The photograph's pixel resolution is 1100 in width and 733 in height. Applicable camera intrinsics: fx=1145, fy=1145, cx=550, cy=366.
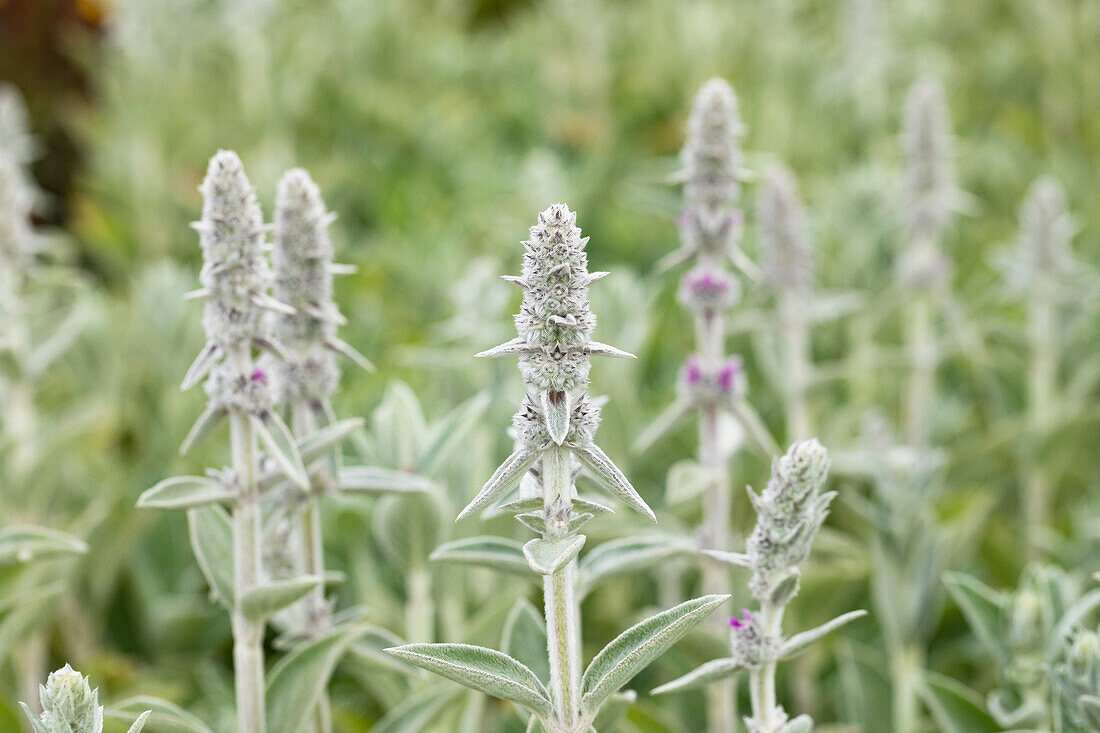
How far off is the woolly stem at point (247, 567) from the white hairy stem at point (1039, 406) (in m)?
2.11

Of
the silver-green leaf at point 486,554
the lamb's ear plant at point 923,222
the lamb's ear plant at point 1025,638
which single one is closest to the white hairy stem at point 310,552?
the silver-green leaf at point 486,554

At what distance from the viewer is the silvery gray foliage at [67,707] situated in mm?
1365

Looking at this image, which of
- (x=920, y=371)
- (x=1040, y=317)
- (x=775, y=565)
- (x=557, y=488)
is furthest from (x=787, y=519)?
(x=1040, y=317)

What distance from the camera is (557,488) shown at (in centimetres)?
141

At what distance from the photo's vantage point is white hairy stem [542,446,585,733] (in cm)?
140

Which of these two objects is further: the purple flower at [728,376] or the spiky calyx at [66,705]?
the purple flower at [728,376]

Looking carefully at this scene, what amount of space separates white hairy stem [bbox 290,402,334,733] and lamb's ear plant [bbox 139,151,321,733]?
123 millimetres

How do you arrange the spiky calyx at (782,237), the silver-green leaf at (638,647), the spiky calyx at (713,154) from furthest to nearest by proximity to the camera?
the spiky calyx at (782,237) < the spiky calyx at (713,154) < the silver-green leaf at (638,647)

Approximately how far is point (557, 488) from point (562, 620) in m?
0.17

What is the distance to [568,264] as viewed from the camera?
1.29 m

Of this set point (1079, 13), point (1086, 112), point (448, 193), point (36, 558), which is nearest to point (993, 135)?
point (1086, 112)

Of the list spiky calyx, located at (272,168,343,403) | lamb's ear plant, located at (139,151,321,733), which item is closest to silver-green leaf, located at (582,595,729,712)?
lamb's ear plant, located at (139,151,321,733)

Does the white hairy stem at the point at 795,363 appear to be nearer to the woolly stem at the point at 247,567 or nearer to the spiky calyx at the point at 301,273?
the spiky calyx at the point at 301,273

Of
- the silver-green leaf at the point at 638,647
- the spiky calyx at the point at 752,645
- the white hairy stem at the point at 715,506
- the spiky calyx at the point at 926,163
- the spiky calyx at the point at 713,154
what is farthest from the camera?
the spiky calyx at the point at 926,163
